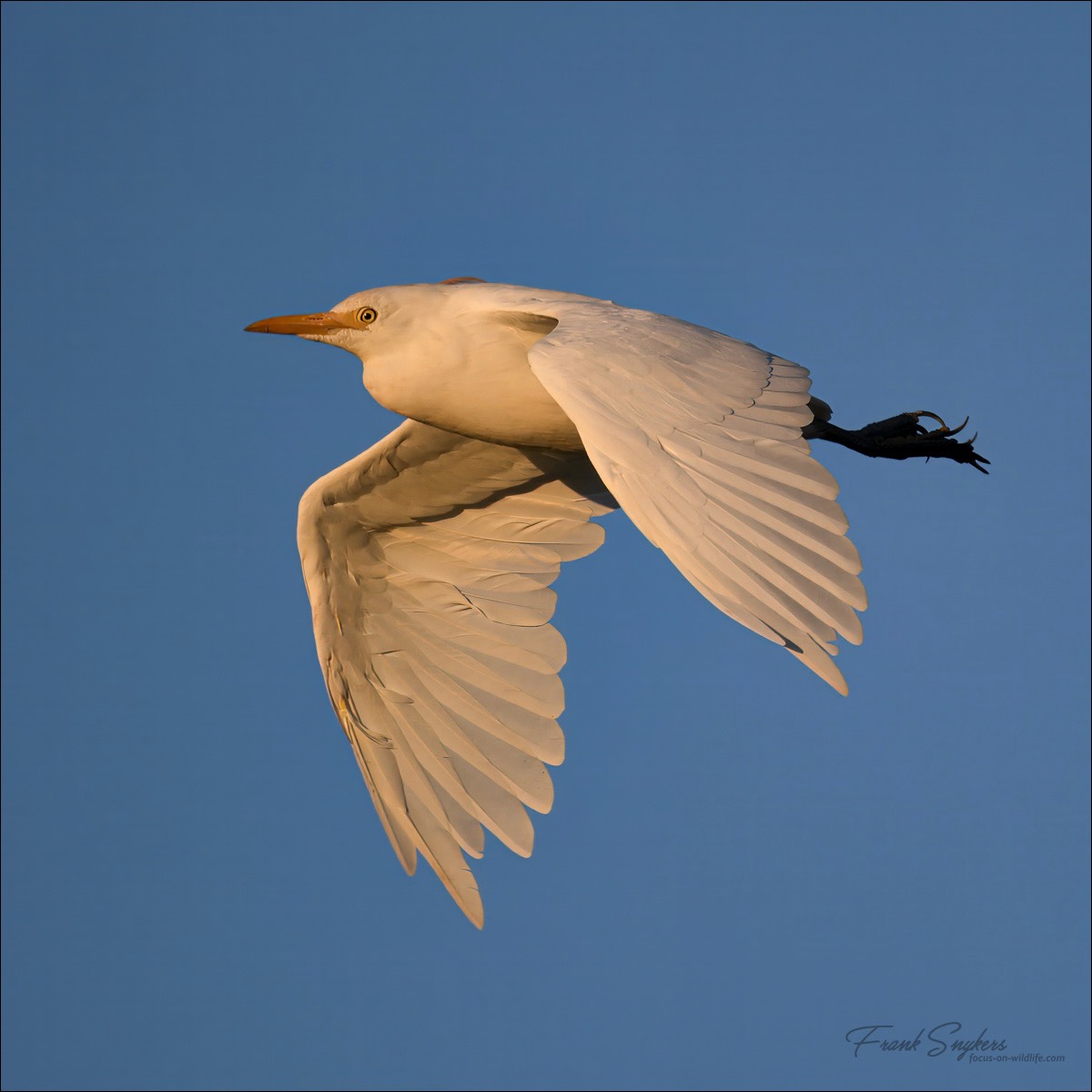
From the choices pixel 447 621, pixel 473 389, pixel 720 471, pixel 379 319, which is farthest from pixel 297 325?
pixel 720 471

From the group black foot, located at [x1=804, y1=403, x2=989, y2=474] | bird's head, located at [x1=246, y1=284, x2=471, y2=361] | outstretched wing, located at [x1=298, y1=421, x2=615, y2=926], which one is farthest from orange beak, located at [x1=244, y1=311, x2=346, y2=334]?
black foot, located at [x1=804, y1=403, x2=989, y2=474]

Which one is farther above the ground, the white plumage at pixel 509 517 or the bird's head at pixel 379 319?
the bird's head at pixel 379 319

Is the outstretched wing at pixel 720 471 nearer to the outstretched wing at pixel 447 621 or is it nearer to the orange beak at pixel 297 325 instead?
the orange beak at pixel 297 325

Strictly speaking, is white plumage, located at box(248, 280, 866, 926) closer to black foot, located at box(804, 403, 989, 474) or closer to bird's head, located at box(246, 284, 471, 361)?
bird's head, located at box(246, 284, 471, 361)

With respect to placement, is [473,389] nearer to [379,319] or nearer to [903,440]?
[379,319]

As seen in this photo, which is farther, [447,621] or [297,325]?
[447,621]

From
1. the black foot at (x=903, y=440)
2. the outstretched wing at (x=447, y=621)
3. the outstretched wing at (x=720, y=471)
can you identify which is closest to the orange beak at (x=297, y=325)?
the outstretched wing at (x=447, y=621)

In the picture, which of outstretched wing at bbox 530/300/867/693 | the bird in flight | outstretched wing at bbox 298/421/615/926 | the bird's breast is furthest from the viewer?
outstretched wing at bbox 298/421/615/926
